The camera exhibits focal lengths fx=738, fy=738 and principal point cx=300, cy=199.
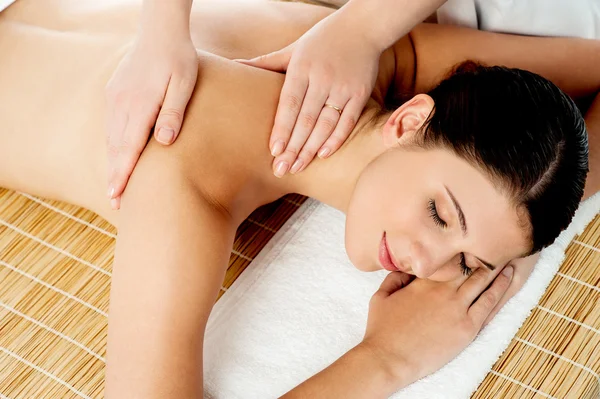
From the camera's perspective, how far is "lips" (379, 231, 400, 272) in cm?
146

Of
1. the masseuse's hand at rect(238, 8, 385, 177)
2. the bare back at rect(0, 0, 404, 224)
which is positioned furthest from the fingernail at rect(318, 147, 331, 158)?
the bare back at rect(0, 0, 404, 224)

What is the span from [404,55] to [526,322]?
2.39 ft

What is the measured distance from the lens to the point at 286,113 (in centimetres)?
152

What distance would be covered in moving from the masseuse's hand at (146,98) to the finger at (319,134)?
264 millimetres

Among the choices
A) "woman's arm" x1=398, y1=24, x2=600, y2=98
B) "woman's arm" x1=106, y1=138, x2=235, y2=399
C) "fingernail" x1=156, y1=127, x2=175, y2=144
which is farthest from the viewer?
"woman's arm" x1=398, y1=24, x2=600, y2=98

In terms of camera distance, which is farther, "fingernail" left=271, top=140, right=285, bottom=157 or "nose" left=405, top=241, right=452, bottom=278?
"fingernail" left=271, top=140, right=285, bottom=157

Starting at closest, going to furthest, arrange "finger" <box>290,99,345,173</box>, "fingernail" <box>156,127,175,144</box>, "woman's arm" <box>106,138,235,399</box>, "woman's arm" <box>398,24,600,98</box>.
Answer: "woman's arm" <box>106,138,235,399</box> → "fingernail" <box>156,127,175,144</box> → "finger" <box>290,99,345,173</box> → "woman's arm" <box>398,24,600,98</box>

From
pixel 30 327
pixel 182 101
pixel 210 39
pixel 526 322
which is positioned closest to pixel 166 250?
pixel 182 101

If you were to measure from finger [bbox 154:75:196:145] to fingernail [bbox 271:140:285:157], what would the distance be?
0.64 ft

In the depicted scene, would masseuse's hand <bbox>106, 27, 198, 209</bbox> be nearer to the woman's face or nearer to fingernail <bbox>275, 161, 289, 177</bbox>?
fingernail <bbox>275, 161, 289, 177</bbox>

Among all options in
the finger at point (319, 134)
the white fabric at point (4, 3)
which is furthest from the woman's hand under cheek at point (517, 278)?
the white fabric at point (4, 3)

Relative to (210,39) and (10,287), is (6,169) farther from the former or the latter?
(210,39)

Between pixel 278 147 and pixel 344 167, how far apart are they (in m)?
0.16

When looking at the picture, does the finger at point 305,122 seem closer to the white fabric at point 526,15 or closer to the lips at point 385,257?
the lips at point 385,257
